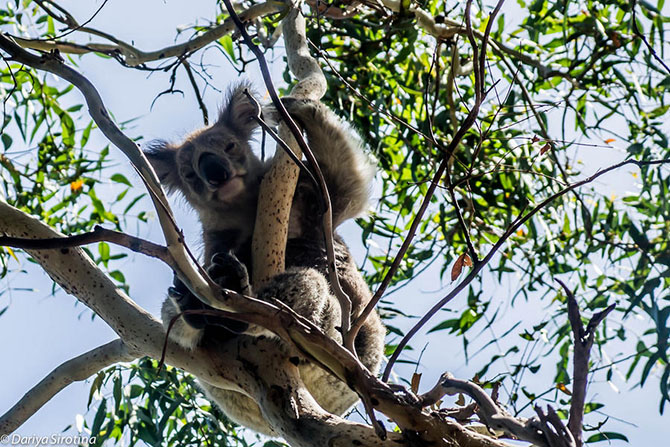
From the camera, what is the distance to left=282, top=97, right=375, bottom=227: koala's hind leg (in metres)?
2.64

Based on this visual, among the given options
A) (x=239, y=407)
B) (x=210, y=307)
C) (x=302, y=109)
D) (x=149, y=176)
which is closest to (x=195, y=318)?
(x=210, y=307)

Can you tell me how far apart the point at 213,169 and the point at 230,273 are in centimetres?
93

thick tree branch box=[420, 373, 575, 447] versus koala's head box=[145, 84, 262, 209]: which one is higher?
koala's head box=[145, 84, 262, 209]

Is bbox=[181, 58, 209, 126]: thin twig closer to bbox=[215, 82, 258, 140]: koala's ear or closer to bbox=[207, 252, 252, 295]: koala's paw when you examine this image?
bbox=[215, 82, 258, 140]: koala's ear

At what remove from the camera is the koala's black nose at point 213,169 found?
113 inches

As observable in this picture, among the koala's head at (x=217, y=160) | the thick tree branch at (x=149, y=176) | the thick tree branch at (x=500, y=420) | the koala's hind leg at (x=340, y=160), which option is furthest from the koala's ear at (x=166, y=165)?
the thick tree branch at (x=500, y=420)

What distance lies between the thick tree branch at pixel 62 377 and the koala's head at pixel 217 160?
92 cm

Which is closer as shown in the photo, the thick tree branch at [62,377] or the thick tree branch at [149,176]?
the thick tree branch at [149,176]

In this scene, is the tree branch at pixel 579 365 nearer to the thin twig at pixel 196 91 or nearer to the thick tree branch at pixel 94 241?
the thick tree branch at pixel 94 241

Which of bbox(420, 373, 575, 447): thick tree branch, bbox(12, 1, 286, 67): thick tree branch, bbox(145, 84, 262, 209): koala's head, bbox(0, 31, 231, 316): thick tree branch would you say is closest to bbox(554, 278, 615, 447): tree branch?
bbox(420, 373, 575, 447): thick tree branch

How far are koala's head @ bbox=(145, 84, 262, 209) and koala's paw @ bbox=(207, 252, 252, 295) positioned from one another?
0.84 m

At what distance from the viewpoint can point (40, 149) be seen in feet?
12.0

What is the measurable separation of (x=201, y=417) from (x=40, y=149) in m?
1.56

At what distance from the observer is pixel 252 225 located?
2.85 metres
